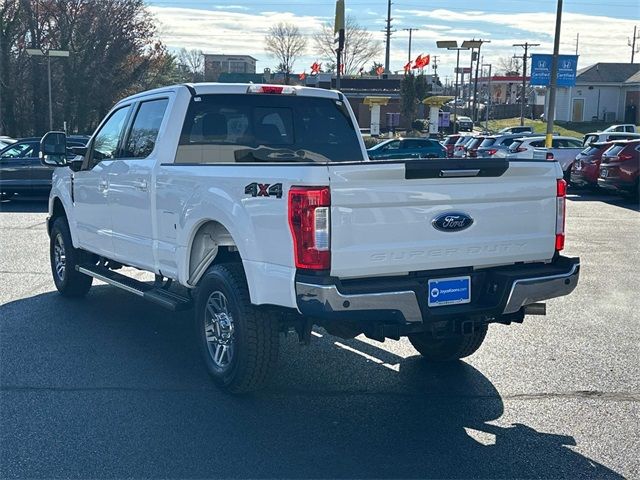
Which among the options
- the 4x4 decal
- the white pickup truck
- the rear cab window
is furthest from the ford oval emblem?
the rear cab window

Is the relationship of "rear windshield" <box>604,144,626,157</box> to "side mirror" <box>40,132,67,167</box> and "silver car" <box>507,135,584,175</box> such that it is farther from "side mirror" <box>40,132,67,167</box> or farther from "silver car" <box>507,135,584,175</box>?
"side mirror" <box>40,132,67,167</box>

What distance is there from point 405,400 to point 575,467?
1427 mm

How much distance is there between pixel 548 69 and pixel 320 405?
30261mm

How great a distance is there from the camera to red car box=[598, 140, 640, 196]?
20547mm

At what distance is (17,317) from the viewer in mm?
7809

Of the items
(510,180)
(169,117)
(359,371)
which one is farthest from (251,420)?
(169,117)

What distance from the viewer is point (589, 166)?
2341 centimetres

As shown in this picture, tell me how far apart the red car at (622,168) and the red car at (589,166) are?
3.82 feet

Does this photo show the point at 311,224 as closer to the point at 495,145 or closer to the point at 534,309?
the point at 534,309

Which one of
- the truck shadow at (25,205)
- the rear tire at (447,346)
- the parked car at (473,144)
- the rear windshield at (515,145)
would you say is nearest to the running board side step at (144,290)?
the rear tire at (447,346)

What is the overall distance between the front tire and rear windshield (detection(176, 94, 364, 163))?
1.53 m

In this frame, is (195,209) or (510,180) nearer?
(510,180)

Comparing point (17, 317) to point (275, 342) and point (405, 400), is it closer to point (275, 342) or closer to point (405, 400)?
point (275, 342)

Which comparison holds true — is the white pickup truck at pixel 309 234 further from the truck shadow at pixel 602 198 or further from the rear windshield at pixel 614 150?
the rear windshield at pixel 614 150
